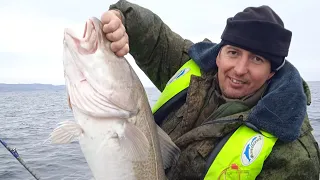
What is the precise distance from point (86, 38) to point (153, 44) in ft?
5.25

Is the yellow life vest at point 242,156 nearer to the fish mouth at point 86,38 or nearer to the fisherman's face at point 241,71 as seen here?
the fisherman's face at point 241,71

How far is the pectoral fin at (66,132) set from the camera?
9.86ft

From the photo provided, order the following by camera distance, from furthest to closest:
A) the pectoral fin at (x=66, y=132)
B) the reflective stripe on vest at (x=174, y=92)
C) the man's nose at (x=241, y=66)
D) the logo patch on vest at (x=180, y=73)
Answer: the logo patch on vest at (x=180, y=73)
the reflective stripe on vest at (x=174, y=92)
the man's nose at (x=241, y=66)
the pectoral fin at (x=66, y=132)

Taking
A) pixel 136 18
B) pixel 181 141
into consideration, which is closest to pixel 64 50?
pixel 136 18

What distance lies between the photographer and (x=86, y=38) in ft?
9.54

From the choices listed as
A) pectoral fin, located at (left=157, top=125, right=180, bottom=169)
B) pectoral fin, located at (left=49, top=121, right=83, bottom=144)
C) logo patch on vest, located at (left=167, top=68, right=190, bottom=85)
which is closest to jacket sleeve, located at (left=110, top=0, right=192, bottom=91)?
logo patch on vest, located at (left=167, top=68, right=190, bottom=85)

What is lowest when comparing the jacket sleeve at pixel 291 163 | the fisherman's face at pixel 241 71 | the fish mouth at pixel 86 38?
the jacket sleeve at pixel 291 163

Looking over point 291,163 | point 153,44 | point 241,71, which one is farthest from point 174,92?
point 291,163

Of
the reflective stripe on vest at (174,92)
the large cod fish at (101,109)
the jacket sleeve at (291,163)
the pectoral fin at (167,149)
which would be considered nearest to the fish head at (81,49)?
the large cod fish at (101,109)

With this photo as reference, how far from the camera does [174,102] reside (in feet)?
14.2

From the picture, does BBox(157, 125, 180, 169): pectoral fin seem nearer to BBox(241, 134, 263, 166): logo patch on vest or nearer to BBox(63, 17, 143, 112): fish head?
BBox(63, 17, 143, 112): fish head

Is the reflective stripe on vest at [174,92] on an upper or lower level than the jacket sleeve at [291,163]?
upper

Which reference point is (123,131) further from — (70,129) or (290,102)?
(290,102)

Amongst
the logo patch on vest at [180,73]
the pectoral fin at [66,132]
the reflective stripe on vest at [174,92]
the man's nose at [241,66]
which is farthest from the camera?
the logo patch on vest at [180,73]
